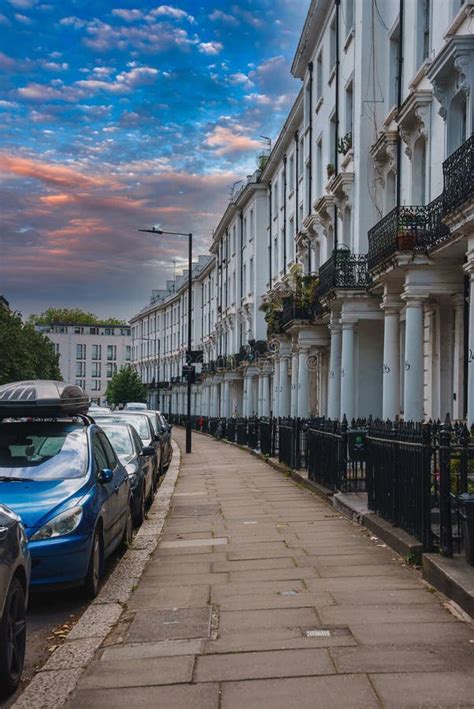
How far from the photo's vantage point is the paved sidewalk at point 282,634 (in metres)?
5.02

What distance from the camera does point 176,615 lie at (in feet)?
23.0

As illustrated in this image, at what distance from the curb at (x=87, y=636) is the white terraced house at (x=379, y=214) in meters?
A: 6.76

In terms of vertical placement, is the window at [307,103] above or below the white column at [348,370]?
above

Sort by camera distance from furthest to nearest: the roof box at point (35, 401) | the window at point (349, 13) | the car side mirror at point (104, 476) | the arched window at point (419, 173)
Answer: the window at point (349, 13) < the arched window at point (419, 173) < the roof box at point (35, 401) < the car side mirror at point (104, 476)

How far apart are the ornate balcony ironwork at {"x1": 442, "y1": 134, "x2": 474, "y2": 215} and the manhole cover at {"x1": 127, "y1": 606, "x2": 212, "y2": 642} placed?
8446 mm

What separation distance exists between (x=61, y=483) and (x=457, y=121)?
11.9m

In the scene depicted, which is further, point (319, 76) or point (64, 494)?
point (319, 76)

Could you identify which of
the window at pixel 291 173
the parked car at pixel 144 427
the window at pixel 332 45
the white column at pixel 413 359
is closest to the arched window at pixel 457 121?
the white column at pixel 413 359

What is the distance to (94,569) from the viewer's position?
26.2 ft

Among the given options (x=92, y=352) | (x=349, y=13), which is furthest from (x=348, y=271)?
(x=92, y=352)

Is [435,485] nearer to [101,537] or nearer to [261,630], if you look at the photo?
[261,630]

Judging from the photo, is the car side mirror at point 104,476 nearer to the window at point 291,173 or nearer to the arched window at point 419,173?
the arched window at point 419,173

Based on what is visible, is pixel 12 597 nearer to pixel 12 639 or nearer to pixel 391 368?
pixel 12 639

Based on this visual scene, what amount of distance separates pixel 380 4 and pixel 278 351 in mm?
16638
